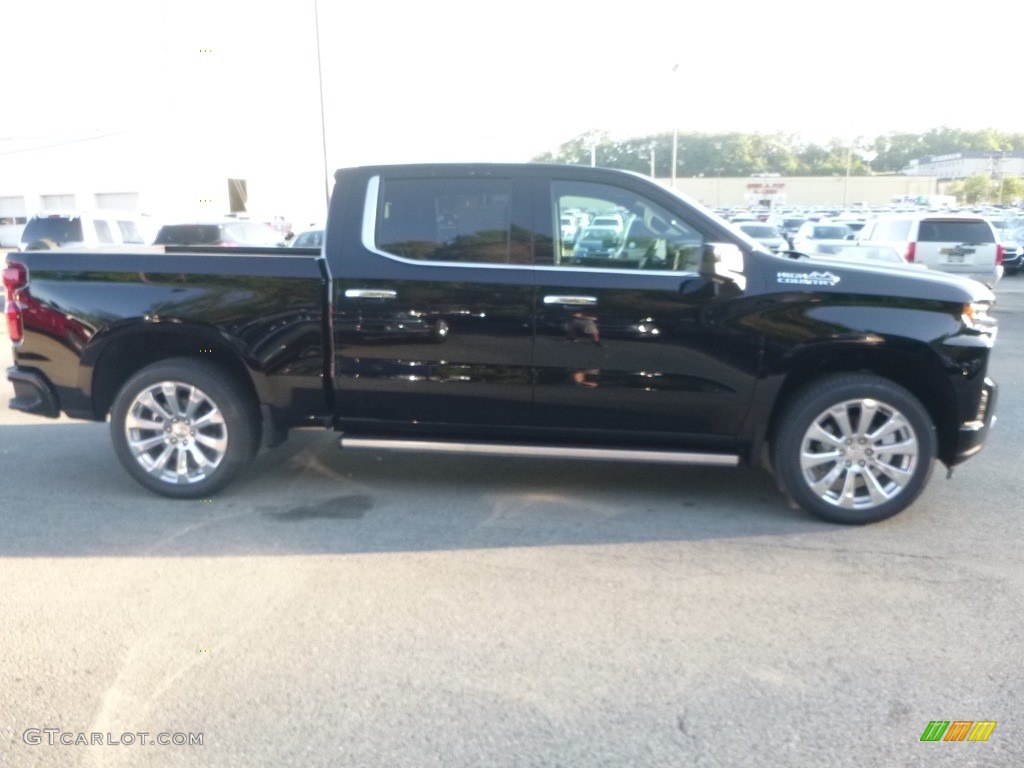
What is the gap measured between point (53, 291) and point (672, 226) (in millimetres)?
3826

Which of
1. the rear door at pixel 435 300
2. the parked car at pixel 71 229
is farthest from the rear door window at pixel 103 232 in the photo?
the rear door at pixel 435 300

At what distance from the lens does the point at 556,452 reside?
5781 mm

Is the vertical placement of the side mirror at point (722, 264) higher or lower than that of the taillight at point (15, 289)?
higher

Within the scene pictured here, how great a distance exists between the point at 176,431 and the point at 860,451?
4.12m

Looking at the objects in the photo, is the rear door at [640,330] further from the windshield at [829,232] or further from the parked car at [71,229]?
the windshield at [829,232]

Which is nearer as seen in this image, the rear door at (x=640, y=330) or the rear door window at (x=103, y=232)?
the rear door at (x=640, y=330)

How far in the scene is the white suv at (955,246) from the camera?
1833cm

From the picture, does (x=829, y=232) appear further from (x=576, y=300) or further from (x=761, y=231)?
(x=576, y=300)

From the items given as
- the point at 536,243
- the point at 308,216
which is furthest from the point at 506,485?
the point at 308,216

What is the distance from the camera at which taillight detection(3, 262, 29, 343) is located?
609 cm

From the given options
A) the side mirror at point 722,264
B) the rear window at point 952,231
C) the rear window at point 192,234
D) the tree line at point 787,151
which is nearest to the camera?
the side mirror at point 722,264

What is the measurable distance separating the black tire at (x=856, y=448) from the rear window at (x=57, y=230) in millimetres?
16230

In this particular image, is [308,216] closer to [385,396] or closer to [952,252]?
[952,252]

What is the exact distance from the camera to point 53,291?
6066mm
